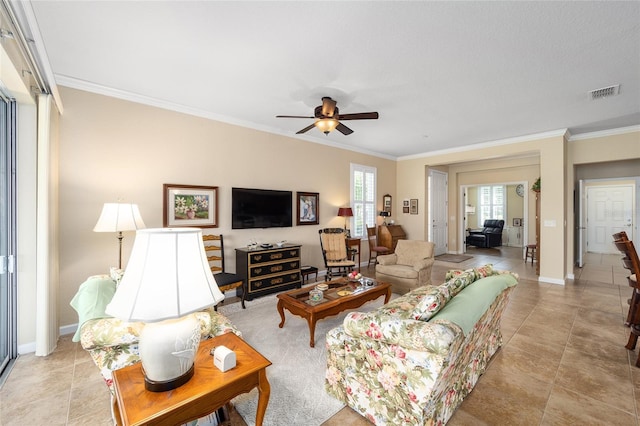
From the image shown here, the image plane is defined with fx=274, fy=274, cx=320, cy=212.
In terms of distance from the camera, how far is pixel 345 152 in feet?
20.4

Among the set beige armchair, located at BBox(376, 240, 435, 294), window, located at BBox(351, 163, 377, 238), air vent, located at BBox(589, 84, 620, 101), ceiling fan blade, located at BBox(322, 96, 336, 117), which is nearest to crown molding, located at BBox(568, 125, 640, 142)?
air vent, located at BBox(589, 84, 620, 101)

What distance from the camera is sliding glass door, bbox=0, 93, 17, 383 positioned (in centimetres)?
251

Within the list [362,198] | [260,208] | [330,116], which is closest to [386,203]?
[362,198]

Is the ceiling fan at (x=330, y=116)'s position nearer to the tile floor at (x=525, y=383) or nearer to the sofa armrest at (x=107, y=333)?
the sofa armrest at (x=107, y=333)

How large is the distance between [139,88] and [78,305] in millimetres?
2613

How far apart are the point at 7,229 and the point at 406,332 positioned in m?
3.58

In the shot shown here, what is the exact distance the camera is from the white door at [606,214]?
7688 millimetres

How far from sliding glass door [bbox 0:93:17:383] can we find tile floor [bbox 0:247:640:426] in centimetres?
25

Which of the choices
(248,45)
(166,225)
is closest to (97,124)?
(166,225)

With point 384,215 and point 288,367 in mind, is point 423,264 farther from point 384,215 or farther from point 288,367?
point 384,215

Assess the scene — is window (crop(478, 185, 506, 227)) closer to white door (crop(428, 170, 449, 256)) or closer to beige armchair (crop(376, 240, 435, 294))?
white door (crop(428, 170, 449, 256))

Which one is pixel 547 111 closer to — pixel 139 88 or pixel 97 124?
pixel 139 88

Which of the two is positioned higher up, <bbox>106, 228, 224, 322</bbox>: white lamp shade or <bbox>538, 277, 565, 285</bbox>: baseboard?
→ <bbox>106, 228, 224, 322</bbox>: white lamp shade

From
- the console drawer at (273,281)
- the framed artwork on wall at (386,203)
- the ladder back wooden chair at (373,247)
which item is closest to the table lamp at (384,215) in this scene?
the framed artwork on wall at (386,203)
